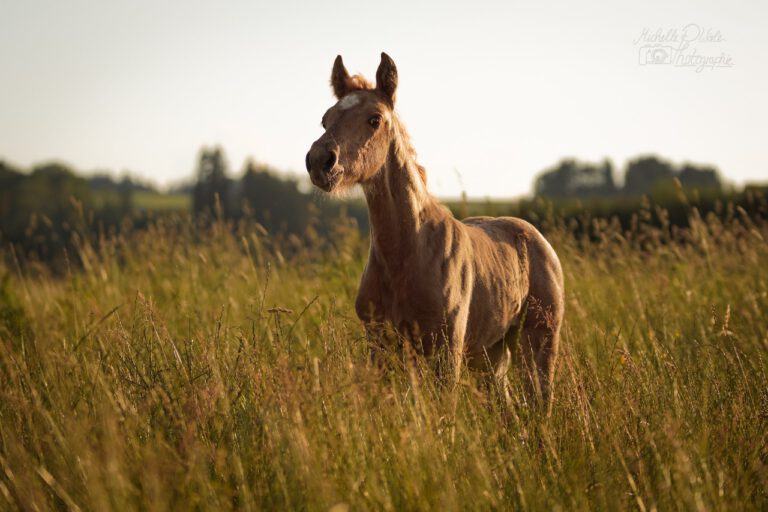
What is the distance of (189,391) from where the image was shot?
3211mm

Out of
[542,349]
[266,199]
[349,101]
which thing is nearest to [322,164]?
[349,101]

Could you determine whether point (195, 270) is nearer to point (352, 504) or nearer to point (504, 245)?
point (504, 245)

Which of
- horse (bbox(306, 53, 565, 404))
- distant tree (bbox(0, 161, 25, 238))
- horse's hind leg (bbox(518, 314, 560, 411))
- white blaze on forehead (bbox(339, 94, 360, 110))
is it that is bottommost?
horse's hind leg (bbox(518, 314, 560, 411))

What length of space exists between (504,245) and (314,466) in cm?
286

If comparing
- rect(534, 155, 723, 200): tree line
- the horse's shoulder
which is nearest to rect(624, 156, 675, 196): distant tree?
rect(534, 155, 723, 200): tree line

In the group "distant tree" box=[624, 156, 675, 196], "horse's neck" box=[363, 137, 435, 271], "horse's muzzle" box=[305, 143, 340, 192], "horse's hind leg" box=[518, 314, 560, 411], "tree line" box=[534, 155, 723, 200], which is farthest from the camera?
"distant tree" box=[624, 156, 675, 196]

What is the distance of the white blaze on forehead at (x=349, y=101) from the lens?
13.5 ft

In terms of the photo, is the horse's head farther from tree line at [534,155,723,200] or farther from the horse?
tree line at [534,155,723,200]

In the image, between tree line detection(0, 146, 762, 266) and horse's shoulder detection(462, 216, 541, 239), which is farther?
tree line detection(0, 146, 762, 266)

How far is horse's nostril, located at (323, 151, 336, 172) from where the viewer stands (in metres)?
3.77

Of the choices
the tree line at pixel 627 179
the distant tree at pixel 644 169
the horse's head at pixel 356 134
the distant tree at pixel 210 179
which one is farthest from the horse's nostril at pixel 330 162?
the distant tree at pixel 644 169

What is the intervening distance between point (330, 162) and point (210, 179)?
151ft

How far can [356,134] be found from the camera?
3.96 metres

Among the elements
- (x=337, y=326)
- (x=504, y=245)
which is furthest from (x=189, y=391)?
(x=504, y=245)
